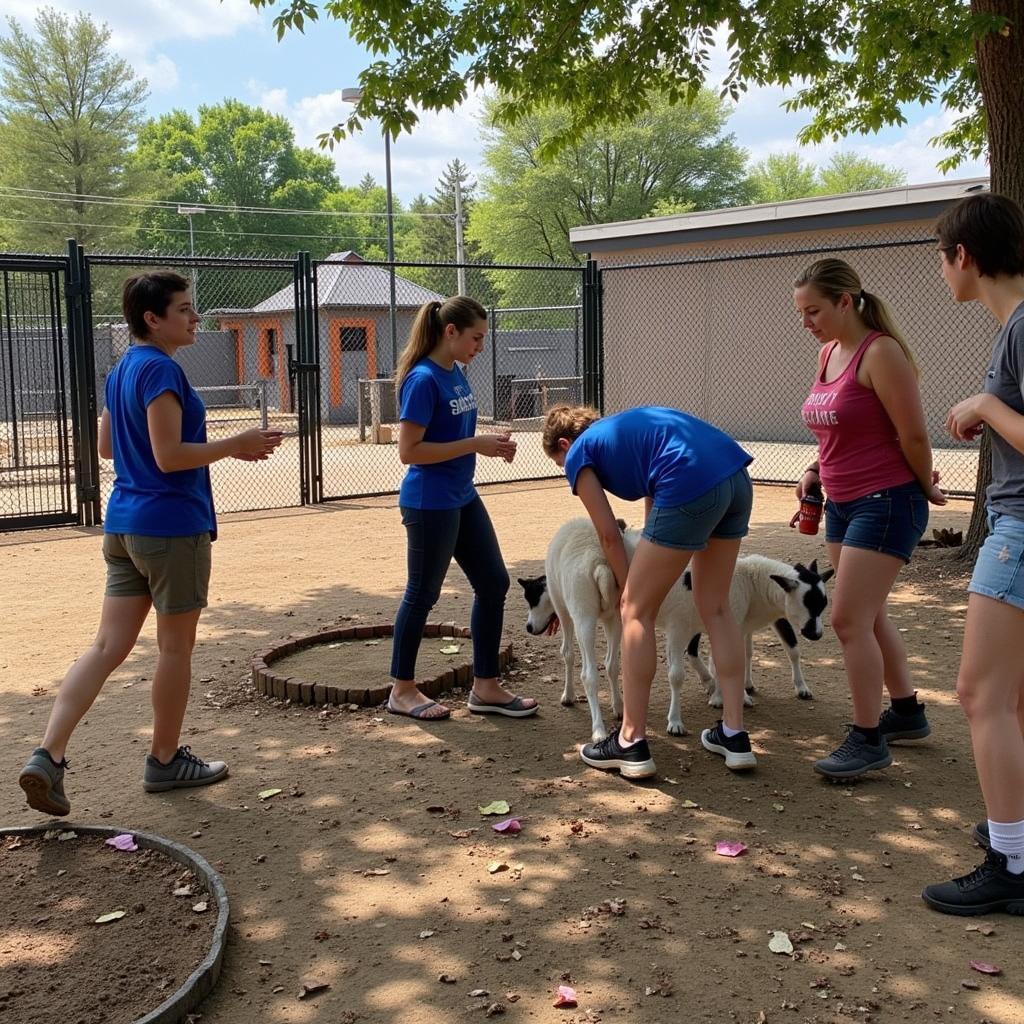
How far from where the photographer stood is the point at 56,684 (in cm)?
577

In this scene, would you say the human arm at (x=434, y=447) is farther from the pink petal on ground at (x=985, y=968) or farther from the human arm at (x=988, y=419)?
the pink petal on ground at (x=985, y=968)

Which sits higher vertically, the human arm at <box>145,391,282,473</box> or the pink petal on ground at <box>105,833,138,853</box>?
the human arm at <box>145,391,282,473</box>

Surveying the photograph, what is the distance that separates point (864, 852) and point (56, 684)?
164 inches

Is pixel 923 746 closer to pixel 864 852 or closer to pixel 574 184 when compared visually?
pixel 864 852

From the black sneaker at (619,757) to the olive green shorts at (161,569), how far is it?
1.65 metres

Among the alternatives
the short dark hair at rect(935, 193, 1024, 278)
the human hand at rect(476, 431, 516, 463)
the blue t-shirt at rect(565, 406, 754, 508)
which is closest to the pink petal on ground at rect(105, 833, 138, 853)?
the blue t-shirt at rect(565, 406, 754, 508)

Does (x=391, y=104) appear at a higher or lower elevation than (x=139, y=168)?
lower

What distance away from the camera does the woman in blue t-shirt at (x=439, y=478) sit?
470 centimetres

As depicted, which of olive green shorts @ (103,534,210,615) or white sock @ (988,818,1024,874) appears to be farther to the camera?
olive green shorts @ (103,534,210,615)

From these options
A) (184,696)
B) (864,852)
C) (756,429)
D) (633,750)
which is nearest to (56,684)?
(184,696)

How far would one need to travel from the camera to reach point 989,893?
3.16 meters

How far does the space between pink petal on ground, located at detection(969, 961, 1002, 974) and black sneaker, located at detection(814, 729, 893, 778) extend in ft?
4.23

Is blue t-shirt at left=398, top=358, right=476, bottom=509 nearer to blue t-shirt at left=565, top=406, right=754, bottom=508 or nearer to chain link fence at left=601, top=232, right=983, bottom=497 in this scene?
blue t-shirt at left=565, top=406, right=754, bottom=508

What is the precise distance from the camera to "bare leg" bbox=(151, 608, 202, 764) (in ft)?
13.3
